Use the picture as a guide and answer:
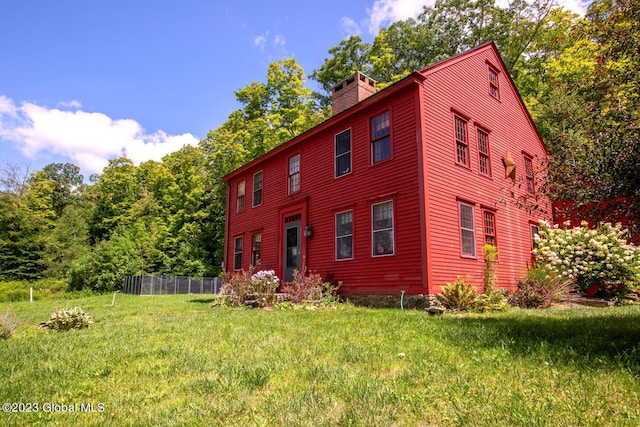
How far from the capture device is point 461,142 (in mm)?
12469

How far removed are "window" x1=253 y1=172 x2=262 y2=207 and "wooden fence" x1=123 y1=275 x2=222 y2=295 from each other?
39.4 ft

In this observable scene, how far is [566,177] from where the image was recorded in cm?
499

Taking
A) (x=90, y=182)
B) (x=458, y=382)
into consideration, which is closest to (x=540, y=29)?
(x=458, y=382)

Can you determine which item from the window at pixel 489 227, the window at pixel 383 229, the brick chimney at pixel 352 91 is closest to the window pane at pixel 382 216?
the window at pixel 383 229

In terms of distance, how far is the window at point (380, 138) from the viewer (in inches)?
473

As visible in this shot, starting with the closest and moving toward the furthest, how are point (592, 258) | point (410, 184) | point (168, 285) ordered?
point (410, 184), point (592, 258), point (168, 285)

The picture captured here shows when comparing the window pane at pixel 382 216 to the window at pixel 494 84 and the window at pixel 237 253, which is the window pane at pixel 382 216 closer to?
the window at pixel 494 84

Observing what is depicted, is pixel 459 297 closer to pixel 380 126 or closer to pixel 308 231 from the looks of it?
pixel 380 126

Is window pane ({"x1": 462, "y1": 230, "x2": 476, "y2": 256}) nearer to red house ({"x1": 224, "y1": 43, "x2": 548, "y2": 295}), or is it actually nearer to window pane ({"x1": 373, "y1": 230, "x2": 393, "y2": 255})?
red house ({"x1": 224, "y1": 43, "x2": 548, "y2": 295})

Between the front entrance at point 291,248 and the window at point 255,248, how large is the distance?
2.20 meters

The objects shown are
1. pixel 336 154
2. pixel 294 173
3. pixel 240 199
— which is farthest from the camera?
pixel 240 199

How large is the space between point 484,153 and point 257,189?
9858 mm

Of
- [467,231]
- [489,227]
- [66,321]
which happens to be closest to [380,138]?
[467,231]

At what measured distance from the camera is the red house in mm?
10828
